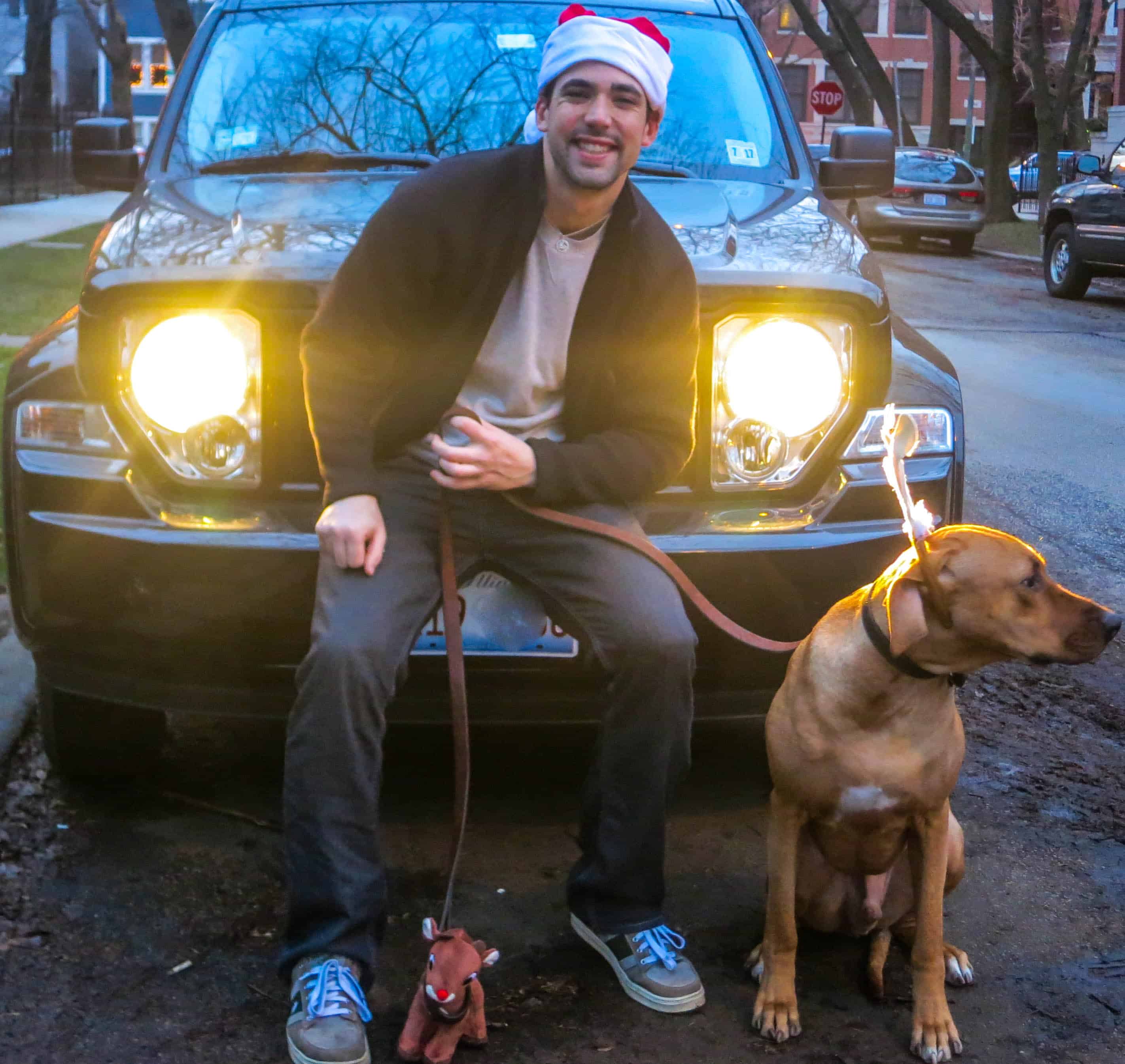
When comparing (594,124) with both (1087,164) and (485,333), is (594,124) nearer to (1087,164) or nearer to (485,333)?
(485,333)

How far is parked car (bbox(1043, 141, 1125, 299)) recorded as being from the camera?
1518 cm

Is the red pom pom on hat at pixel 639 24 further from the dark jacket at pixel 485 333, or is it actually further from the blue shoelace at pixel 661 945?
the blue shoelace at pixel 661 945

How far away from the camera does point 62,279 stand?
1382 centimetres

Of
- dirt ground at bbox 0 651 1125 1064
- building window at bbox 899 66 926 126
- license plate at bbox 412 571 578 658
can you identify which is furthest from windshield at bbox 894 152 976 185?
building window at bbox 899 66 926 126

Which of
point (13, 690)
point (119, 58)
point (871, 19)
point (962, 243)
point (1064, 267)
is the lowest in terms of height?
point (962, 243)

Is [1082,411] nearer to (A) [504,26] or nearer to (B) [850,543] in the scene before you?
(A) [504,26]

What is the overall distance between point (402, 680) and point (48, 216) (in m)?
21.5

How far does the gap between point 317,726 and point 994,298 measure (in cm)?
1485

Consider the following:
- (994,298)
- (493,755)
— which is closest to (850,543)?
(493,755)

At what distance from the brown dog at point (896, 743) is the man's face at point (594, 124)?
0.90 m

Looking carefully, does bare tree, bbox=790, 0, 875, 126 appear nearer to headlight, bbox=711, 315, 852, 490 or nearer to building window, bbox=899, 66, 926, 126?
building window, bbox=899, 66, 926, 126

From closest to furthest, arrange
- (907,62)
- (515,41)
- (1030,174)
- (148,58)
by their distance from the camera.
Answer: (515,41) → (1030,174) → (907,62) → (148,58)

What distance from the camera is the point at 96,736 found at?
3670 mm

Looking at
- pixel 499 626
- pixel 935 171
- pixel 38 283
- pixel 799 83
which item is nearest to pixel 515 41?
pixel 499 626
